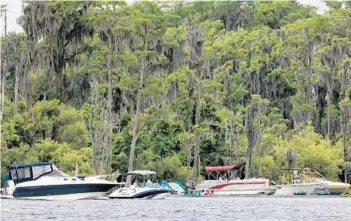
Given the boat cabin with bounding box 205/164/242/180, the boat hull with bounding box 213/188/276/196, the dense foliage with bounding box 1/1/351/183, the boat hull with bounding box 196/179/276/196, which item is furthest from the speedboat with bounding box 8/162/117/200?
the boat cabin with bounding box 205/164/242/180

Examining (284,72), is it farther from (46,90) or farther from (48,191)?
(48,191)

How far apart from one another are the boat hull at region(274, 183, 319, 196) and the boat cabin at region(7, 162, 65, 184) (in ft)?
58.3

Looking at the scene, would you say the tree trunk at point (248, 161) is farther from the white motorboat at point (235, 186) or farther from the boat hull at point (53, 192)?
the boat hull at point (53, 192)

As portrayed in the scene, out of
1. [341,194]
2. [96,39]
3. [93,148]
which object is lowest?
[341,194]

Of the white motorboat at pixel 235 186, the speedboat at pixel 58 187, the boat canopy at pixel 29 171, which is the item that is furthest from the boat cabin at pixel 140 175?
the boat canopy at pixel 29 171

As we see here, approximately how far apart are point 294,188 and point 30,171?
64.5 feet

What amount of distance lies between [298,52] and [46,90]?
25270 mm

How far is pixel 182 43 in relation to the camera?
64.1 metres

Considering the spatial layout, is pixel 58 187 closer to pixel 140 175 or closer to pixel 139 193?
pixel 139 193

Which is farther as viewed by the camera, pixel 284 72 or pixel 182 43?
pixel 284 72

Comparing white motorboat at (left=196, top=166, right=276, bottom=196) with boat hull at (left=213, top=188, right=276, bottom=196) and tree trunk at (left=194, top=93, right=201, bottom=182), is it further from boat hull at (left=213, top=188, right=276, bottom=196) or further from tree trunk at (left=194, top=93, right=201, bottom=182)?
tree trunk at (left=194, top=93, right=201, bottom=182)

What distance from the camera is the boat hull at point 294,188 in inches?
2162

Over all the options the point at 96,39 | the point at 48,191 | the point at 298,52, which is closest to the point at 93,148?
the point at 96,39

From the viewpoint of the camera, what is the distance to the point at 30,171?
44.8 metres
